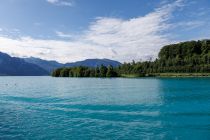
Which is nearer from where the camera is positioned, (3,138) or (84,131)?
(3,138)

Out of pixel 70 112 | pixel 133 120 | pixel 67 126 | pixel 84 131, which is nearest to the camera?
pixel 84 131

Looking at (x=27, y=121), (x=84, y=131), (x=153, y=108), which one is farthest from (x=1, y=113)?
(x=153, y=108)

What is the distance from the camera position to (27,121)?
4353 cm

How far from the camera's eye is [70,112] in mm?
51125

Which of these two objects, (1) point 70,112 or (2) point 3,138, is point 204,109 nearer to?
(1) point 70,112

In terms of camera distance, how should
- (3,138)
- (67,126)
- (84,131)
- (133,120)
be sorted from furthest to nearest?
1. (133,120)
2. (67,126)
3. (84,131)
4. (3,138)

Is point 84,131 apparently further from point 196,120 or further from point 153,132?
point 196,120

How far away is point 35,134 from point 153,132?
1415 centimetres

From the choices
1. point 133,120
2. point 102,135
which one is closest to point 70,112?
point 133,120

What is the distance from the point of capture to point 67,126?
39.7 m

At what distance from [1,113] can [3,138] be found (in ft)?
61.3

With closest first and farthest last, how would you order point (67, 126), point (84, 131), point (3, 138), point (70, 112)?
1. point (3, 138)
2. point (84, 131)
3. point (67, 126)
4. point (70, 112)

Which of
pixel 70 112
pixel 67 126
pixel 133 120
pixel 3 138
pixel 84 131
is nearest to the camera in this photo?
pixel 3 138

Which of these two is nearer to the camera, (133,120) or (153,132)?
(153,132)
